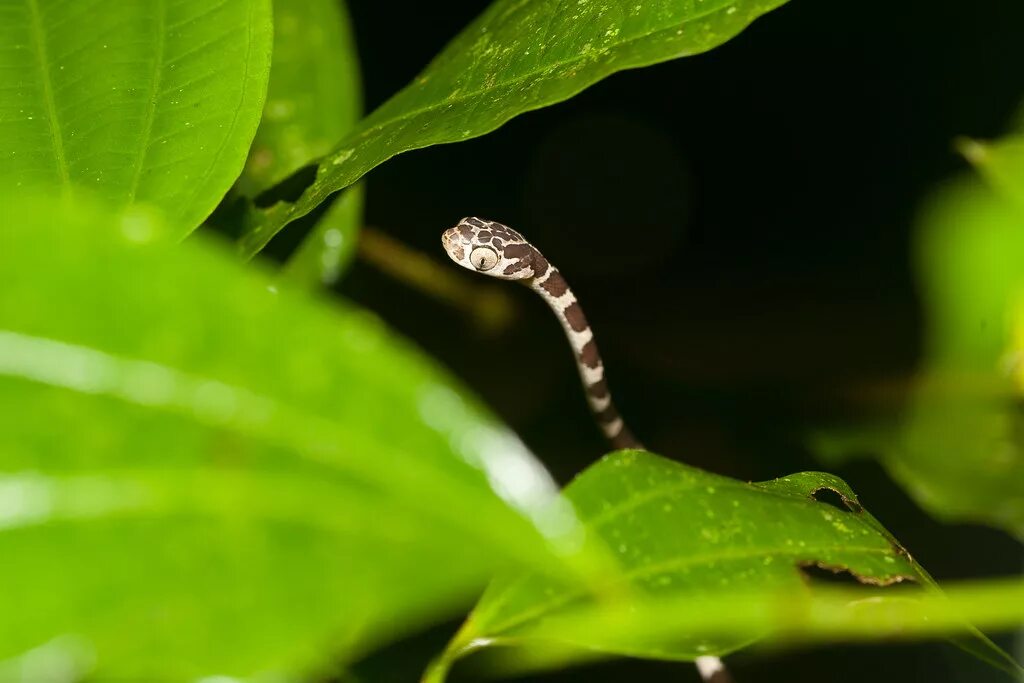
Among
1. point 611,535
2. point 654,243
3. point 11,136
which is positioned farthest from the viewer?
point 654,243

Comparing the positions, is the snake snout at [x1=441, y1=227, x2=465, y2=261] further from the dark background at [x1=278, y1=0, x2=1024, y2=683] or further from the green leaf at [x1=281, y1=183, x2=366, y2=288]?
the dark background at [x1=278, y1=0, x2=1024, y2=683]

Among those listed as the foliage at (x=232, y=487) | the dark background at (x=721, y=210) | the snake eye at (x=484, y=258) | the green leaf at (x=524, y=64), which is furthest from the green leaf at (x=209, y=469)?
the dark background at (x=721, y=210)

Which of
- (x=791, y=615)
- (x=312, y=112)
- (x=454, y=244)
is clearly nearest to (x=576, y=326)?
(x=454, y=244)

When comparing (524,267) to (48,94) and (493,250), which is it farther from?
(48,94)

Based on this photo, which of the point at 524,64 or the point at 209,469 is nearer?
the point at 209,469

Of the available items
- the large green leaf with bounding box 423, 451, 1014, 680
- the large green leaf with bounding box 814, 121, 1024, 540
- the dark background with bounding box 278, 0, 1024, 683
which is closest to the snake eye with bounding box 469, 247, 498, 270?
the dark background with bounding box 278, 0, 1024, 683

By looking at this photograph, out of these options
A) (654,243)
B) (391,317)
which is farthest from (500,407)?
(654,243)

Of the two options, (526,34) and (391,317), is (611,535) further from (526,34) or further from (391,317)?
(391,317)
